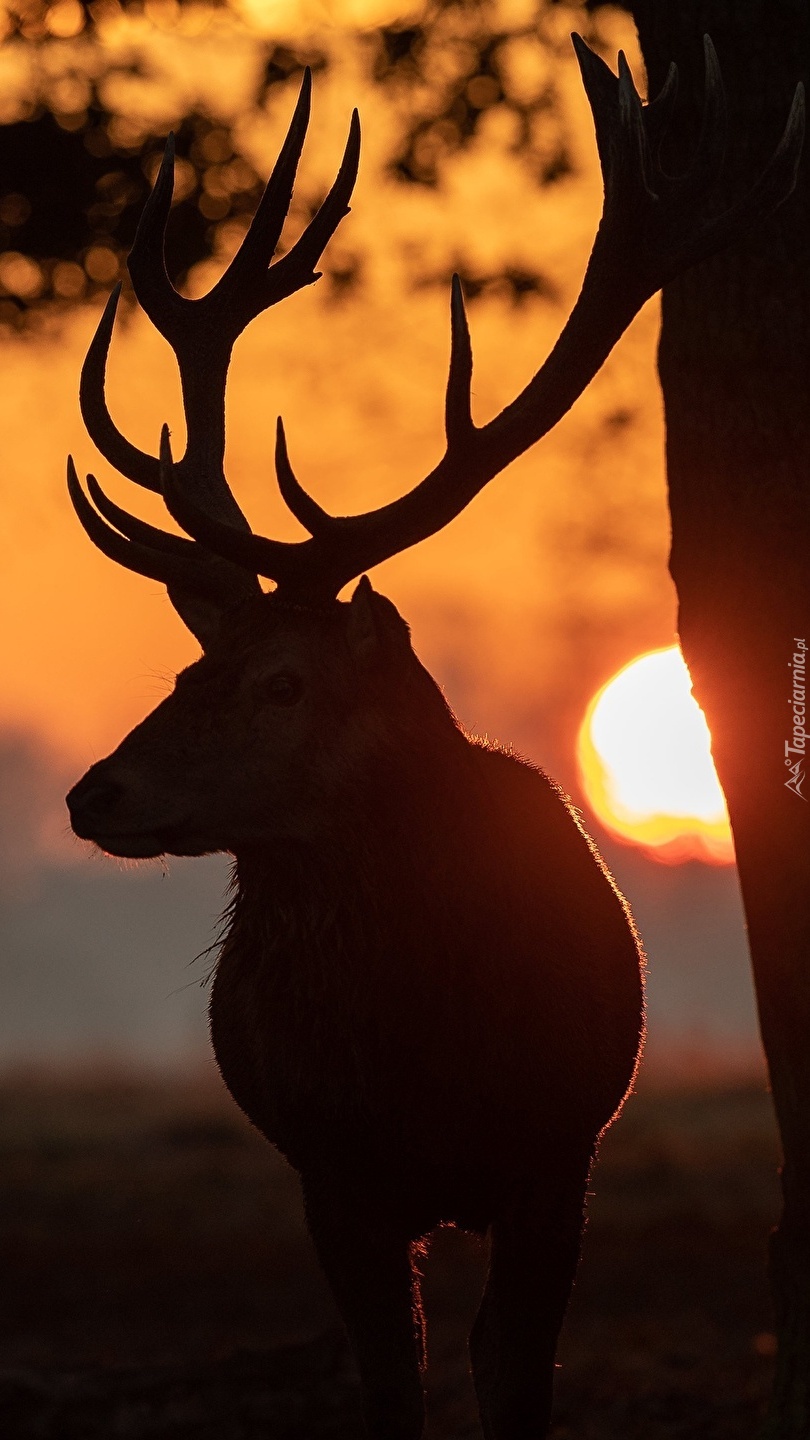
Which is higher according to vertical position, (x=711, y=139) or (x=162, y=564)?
(x=711, y=139)

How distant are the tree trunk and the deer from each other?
1213 mm

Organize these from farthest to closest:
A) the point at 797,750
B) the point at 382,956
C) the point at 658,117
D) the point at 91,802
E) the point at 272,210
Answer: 1. the point at 797,750
2. the point at 272,210
3. the point at 658,117
4. the point at 382,956
5. the point at 91,802

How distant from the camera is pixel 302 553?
14.3 ft

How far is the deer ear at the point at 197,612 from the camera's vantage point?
473cm

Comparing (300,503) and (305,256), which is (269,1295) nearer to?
(305,256)

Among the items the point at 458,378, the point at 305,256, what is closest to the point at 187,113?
the point at 305,256

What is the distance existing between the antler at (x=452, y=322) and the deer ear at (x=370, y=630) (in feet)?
0.67

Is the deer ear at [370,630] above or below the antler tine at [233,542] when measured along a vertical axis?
below

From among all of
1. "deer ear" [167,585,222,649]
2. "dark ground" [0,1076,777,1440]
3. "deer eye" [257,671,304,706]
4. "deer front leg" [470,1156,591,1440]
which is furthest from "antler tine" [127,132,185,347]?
"dark ground" [0,1076,777,1440]

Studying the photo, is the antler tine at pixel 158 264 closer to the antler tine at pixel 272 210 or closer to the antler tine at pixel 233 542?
the antler tine at pixel 272 210

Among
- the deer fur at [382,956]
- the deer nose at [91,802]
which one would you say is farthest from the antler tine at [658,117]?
the deer nose at [91,802]

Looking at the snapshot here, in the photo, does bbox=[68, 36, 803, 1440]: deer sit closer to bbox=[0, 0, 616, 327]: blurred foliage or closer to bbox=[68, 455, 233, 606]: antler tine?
bbox=[68, 455, 233, 606]: antler tine

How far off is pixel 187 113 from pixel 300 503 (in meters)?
4.88

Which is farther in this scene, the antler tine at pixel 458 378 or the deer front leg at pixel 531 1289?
the deer front leg at pixel 531 1289
